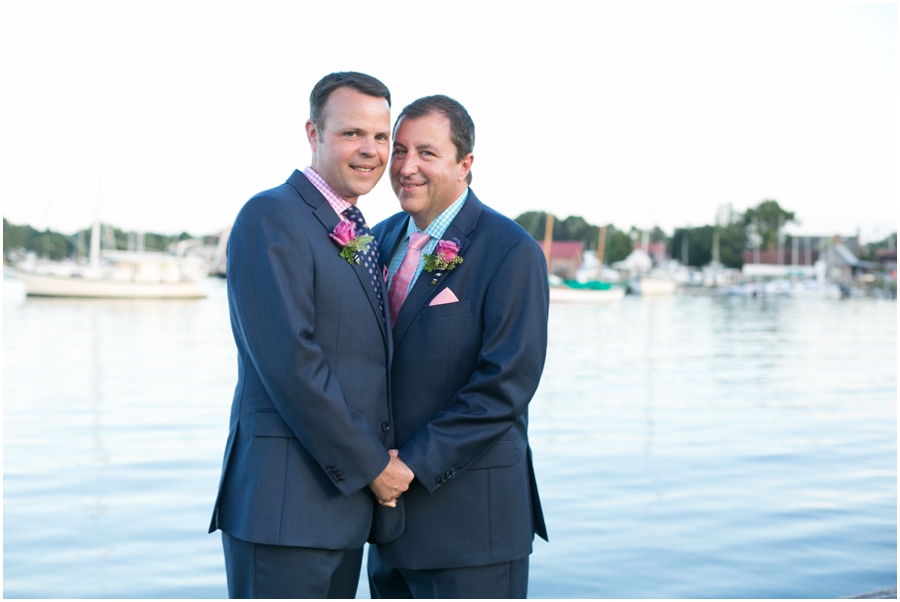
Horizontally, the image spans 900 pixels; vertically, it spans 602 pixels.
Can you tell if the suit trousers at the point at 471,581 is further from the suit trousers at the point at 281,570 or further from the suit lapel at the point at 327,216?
the suit lapel at the point at 327,216

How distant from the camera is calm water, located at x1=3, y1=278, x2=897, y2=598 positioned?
21.2 ft

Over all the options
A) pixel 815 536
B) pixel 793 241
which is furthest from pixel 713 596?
pixel 793 241

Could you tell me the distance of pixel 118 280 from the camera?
52.2 meters

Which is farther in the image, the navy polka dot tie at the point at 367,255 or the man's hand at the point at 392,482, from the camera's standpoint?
the navy polka dot tie at the point at 367,255

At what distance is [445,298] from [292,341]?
651 millimetres

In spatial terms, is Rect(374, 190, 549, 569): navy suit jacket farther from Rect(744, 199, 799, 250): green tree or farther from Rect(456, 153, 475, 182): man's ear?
Rect(744, 199, 799, 250): green tree

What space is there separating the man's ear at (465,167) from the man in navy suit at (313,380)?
0.36m

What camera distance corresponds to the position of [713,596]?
20.1 feet

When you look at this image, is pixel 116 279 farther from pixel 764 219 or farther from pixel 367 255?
pixel 764 219

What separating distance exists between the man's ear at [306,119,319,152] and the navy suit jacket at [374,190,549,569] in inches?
23.9

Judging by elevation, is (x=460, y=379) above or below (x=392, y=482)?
above

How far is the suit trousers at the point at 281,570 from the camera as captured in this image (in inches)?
118

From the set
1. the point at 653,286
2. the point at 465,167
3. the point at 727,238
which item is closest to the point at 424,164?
the point at 465,167

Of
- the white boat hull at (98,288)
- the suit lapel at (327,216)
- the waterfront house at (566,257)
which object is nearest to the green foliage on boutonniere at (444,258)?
the suit lapel at (327,216)
